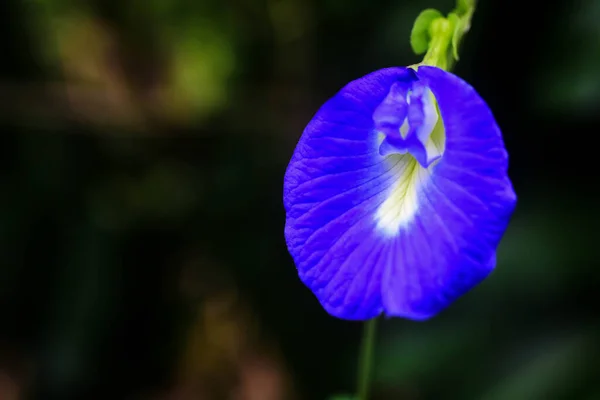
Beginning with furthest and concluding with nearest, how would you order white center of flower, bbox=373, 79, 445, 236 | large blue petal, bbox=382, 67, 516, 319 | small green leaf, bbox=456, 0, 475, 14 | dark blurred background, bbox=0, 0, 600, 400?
1. dark blurred background, bbox=0, 0, 600, 400
2. small green leaf, bbox=456, 0, 475, 14
3. white center of flower, bbox=373, 79, 445, 236
4. large blue petal, bbox=382, 67, 516, 319

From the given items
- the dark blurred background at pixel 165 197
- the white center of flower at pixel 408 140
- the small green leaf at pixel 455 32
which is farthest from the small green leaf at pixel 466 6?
the dark blurred background at pixel 165 197

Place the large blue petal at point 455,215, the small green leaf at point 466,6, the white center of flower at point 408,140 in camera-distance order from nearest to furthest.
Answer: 1. the large blue petal at point 455,215
2. the white center of flower at point 408,140
3. the small green leaf at point 466,6

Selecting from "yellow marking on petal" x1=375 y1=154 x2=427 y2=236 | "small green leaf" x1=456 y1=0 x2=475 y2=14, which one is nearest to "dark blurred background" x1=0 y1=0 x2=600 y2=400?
"small green leaf" x1=456 y1=0 x2=475 y2=14

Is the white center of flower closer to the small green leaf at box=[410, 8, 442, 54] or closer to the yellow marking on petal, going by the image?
the yellow marking on petal

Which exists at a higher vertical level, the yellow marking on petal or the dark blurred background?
the yellow marking on petal

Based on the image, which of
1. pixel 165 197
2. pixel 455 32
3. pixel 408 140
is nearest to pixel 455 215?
pixel 408 140

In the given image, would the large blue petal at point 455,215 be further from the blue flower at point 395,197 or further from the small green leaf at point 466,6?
the small green leaf at point 466,6

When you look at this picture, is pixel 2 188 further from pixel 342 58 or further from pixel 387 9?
pixel 387 9

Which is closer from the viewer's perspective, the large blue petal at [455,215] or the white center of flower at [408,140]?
the large blue petal at [455,215]
